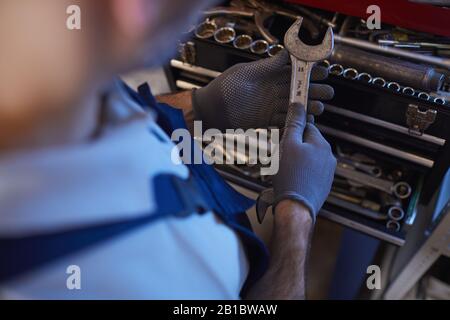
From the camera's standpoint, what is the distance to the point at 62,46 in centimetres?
29

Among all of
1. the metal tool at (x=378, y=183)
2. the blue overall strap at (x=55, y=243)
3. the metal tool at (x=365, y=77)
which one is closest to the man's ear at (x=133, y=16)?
the blue overall strap at (x=55, y=243)

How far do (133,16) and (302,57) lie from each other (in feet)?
1.17

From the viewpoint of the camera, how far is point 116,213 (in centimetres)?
34

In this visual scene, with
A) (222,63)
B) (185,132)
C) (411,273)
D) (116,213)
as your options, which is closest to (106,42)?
(116,213)

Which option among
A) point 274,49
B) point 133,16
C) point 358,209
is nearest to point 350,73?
point 274,49

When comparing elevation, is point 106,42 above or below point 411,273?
above

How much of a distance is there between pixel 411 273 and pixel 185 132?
1.88 feet

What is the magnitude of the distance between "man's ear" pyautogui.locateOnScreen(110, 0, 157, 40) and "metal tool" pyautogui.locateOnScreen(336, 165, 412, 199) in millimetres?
532

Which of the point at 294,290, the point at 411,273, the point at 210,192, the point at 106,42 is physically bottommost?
the point at 411,273

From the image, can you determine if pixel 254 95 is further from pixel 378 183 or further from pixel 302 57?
pixel 378 183

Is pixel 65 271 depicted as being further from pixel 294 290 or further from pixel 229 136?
pixel 229 136

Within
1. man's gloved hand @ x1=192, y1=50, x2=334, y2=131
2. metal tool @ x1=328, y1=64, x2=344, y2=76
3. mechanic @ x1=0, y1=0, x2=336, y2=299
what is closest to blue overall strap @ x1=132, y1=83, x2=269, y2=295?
mechanic @ x1=0, y1=0, x2=336, y2=299

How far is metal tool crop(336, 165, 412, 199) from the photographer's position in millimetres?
727

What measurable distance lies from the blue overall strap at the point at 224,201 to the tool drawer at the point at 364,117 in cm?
21
